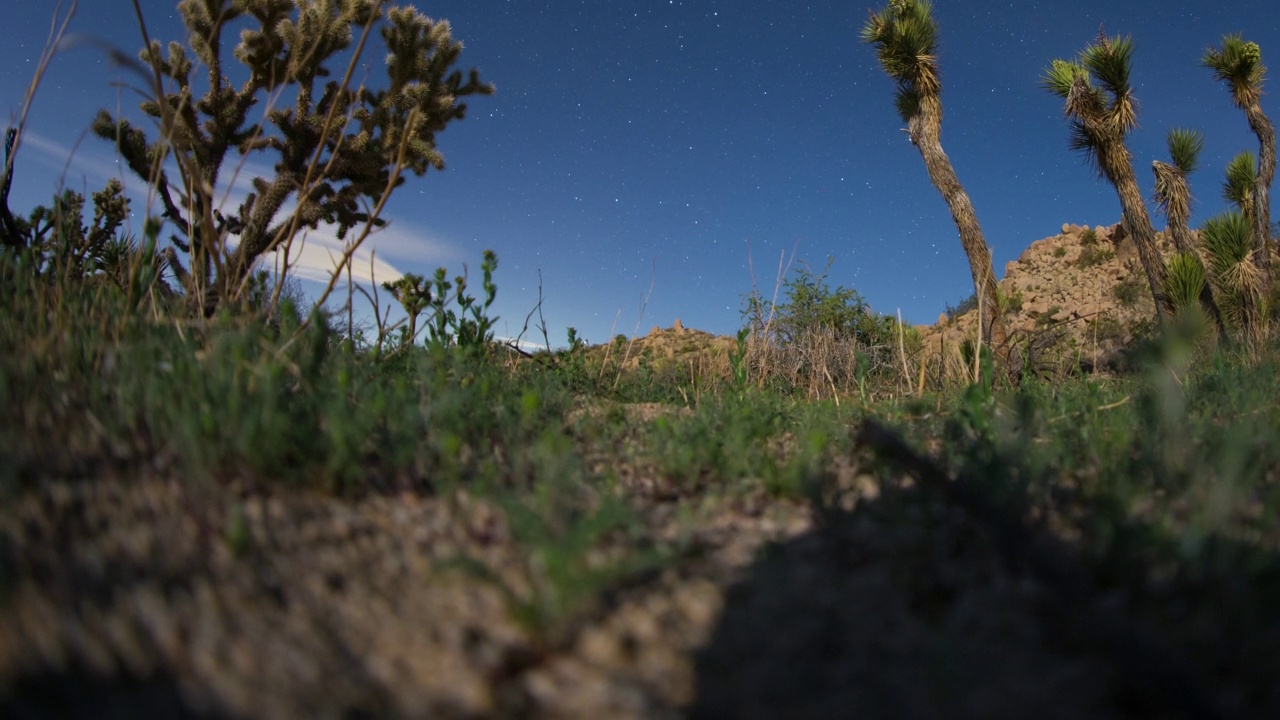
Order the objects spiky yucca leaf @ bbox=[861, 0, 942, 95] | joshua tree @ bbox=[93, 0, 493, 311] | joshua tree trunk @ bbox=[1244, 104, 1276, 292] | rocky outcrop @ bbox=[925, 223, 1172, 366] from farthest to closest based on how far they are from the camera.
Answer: rocky outcrop @ bbox=[925, 223, 1172, 366] < joshua tree trunk @ bbox=[1244, 104, 1276, 292] < spiky yucca leaf @ bbox=[861, 0, 942, 95] < joshua tree @ bbox=[93, 0, 493, 311]

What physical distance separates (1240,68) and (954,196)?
9.41 m

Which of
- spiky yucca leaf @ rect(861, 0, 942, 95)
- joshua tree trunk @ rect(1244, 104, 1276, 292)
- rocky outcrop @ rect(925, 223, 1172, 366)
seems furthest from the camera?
rocky outcrop @ rect(925, 223, 1172, 366)

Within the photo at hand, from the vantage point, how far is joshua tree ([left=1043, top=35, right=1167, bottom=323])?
15.0 metres

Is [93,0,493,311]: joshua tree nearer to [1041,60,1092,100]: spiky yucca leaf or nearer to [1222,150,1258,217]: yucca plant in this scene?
[1041,60,1092,100]: spiky yucca leaf

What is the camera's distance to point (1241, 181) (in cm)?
1808

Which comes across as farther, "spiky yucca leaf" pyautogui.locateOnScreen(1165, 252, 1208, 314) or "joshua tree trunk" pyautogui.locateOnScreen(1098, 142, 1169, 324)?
"joshua tree trunk" pyautogui.locateOnScreen(1098, 142, 1169, 324)

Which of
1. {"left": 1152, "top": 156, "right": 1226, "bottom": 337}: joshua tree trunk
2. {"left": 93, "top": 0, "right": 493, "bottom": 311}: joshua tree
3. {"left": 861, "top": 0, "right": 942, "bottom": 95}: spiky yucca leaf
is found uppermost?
{"left": 861, "top": 0, "right": 942, "bottom": 95}: spiky yucca leaf

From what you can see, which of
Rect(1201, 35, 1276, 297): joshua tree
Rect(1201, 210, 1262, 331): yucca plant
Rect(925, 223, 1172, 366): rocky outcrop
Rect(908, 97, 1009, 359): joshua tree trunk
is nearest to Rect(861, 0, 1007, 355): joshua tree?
Rect(908, 97, 1009, 359): joshua tree trunk

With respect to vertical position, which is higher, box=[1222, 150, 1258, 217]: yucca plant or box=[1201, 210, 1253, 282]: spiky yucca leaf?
box=[1222, 150, 1258, 217]: yucca plant

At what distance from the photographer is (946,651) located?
4.15 feet

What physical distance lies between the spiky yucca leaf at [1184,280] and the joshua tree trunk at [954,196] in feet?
12.6

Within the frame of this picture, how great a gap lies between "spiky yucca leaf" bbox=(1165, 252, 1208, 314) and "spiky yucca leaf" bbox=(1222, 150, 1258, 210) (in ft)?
19.1

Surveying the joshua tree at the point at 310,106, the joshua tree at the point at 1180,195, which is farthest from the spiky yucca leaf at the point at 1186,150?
the joshua tree at the point at 310,106

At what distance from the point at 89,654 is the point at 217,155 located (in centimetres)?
1152
